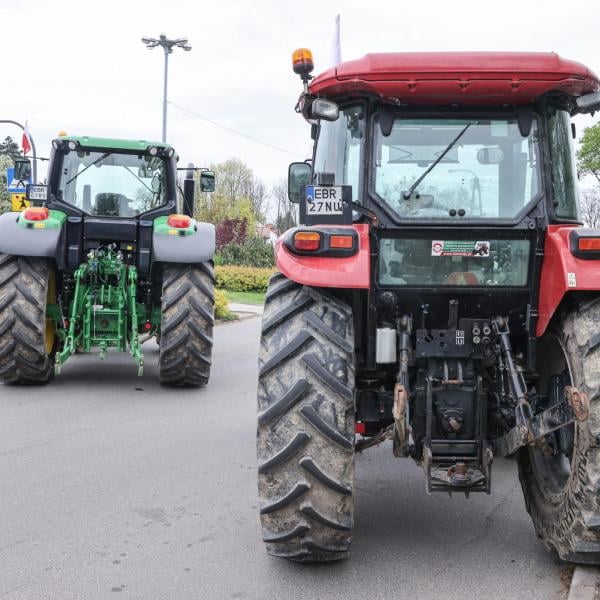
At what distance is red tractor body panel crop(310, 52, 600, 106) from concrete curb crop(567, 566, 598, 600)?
2248mm

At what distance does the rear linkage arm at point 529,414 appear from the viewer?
338cm

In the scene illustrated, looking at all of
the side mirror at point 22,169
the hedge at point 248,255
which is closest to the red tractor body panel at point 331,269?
the side mirror at point 22,169

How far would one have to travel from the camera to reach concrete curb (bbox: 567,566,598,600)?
337cm

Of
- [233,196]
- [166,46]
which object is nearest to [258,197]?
[233,196]

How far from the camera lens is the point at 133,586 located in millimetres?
3557

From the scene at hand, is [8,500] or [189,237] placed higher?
[189,237]

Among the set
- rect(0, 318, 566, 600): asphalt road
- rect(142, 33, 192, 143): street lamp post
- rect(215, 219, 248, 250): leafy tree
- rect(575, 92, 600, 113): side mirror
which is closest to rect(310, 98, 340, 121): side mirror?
rect(575, 92, 600, 113): side mirror

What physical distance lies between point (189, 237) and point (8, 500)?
4.47 meters

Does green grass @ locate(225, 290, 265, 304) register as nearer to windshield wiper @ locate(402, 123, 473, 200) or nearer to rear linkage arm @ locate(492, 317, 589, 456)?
windshield wiper @ locate(402, 123, 473, 200)

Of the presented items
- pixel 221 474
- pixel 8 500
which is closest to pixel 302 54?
pixel 221 474

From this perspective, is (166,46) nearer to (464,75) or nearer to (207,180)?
(207,180)

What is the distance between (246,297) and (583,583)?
24.9m

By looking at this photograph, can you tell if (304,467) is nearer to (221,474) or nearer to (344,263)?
(344,263)

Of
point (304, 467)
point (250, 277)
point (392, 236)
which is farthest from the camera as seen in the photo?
point (250, 277)
